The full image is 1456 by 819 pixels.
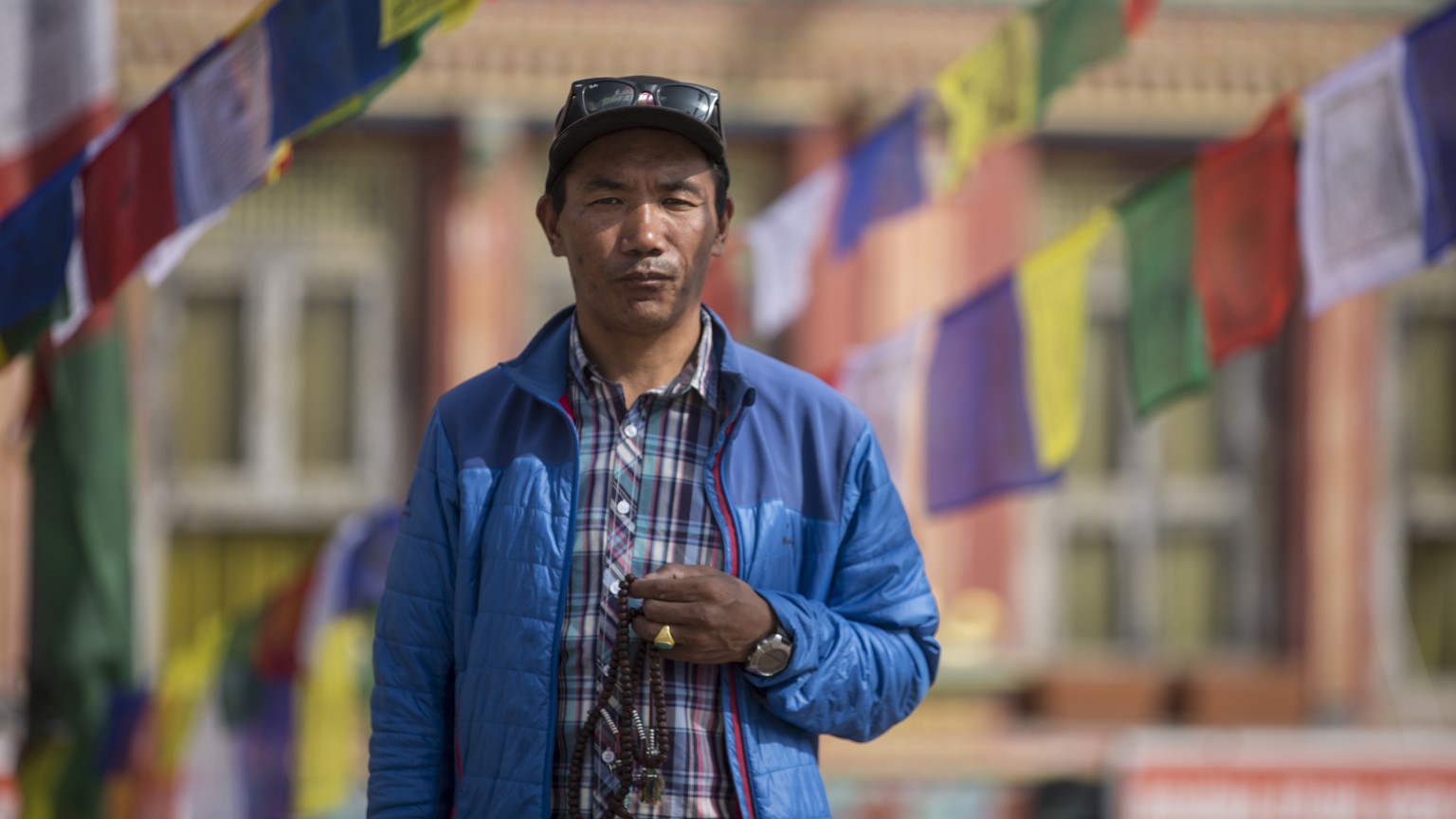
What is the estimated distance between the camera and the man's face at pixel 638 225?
2309 millimetres

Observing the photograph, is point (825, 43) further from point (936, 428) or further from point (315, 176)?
point (936, 428)

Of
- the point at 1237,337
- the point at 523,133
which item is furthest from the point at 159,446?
the point at 1237,337

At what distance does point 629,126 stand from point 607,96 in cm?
5

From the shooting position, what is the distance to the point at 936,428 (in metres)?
5.92

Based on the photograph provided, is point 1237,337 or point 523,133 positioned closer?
point 1237,337

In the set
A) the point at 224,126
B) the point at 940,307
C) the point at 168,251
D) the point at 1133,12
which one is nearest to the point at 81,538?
the point at 168,251

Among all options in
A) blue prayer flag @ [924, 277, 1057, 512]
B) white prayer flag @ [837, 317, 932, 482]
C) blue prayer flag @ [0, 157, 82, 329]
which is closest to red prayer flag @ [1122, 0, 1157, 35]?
blue prayer flag @ [924, 277, 1057, 512]

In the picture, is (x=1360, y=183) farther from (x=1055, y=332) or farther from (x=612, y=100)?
(x=612, y=100)

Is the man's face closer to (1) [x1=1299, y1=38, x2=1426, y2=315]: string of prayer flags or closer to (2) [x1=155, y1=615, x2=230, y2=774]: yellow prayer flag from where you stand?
(1) [x1=1299, y1=38, x2=1426, y2=315]: string of prayer flags

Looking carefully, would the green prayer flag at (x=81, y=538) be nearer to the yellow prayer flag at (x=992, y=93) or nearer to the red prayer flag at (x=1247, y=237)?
the yellow prayer flag at (x=992, y=93)

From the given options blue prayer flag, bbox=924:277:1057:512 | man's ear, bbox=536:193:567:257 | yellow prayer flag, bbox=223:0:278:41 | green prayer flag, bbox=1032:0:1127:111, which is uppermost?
green prayer flag, bbox=1032:0:1127:111

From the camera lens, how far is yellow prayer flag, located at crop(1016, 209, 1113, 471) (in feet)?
17.7

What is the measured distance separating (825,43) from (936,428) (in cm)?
425

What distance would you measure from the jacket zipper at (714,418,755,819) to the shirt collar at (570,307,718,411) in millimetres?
70
